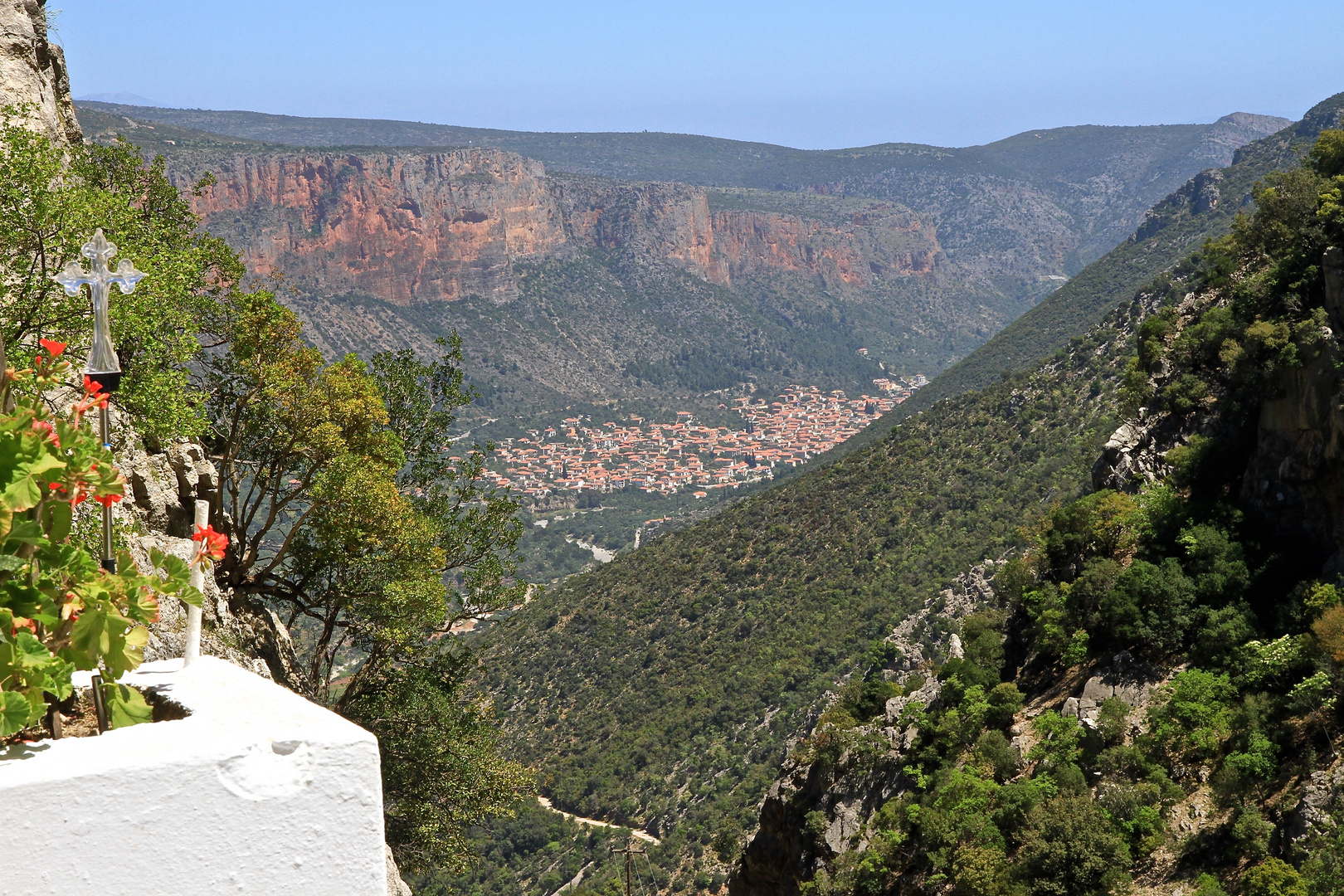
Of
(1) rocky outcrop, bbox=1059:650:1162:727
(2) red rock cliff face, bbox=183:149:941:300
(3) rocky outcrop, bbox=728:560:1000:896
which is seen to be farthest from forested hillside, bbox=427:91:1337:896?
(2) red rock cliff face, bbox=183:149:941:300

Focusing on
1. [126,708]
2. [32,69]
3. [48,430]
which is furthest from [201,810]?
[32,69]

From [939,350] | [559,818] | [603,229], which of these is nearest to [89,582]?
[559,818]

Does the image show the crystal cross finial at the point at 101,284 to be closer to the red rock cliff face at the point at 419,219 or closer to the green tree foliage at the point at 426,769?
the green tree foliage at the point at 426,769

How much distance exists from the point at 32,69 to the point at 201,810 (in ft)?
45.8

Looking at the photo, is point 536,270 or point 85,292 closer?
point 85,292

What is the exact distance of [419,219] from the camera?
14488 cm

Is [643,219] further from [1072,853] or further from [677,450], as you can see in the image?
[1072,853]

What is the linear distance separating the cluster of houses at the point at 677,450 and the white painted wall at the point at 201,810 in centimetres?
9261

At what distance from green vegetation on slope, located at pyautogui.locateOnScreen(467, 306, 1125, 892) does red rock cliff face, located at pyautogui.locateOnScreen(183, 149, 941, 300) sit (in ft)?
279

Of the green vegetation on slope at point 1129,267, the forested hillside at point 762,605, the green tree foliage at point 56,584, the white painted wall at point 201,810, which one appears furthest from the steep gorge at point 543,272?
the white painted wall at point 201,810

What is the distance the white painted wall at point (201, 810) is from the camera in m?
3.27

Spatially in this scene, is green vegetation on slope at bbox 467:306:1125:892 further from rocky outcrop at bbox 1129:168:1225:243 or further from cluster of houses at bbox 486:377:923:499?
cluster of houses at bbox 486:377:923:499

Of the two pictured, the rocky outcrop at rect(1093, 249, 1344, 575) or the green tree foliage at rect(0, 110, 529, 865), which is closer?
the green tree foliage at rect(0, 110, 529, 865)

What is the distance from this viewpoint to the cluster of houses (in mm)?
111125
